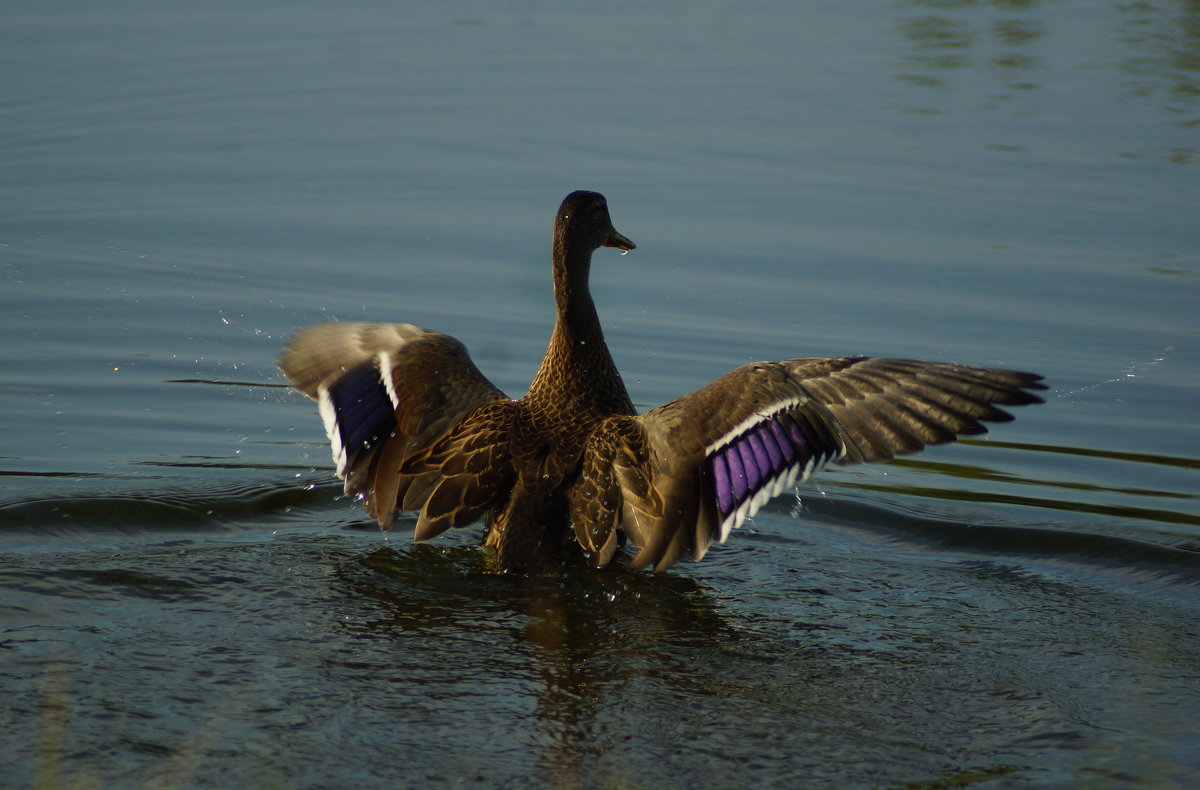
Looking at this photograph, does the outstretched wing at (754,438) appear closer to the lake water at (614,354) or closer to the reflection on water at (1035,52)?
the lake water at (614,354)

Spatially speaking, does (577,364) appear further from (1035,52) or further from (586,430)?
(1035,52)

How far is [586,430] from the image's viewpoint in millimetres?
5684

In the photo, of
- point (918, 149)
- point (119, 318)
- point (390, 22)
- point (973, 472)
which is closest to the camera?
point (973, 472)

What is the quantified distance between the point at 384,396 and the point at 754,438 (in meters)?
1.47

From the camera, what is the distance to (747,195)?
9.34 metres

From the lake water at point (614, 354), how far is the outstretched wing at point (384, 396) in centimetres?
30

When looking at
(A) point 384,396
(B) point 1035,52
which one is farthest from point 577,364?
(B) point 1035,52

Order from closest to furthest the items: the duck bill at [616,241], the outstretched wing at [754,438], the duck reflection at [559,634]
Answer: the duck reflection at [559,634]
the outstretched wing at [754,438]
the duck bill at [616,241]

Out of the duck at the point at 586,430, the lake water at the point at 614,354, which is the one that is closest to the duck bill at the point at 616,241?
the duck at the point at 586,430

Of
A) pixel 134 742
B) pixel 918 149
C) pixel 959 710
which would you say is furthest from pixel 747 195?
pixel 134 742

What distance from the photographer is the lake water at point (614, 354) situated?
416 centimetres

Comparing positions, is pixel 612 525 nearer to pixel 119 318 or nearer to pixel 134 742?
pixel 134 742

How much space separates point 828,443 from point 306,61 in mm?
7559

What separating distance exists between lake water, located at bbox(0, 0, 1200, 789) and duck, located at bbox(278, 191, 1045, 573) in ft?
0.80
